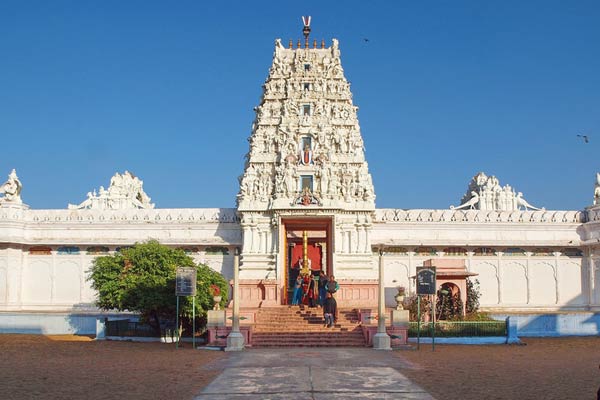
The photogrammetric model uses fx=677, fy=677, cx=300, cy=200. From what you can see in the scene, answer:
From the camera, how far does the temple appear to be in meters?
33.7

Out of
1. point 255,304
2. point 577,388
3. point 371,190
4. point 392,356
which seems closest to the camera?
point 577,388

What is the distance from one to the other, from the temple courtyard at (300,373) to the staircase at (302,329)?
4.49 feet

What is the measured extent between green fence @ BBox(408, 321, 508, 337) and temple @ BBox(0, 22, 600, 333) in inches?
326

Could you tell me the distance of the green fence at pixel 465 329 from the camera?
25.3 metres

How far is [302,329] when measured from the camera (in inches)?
970

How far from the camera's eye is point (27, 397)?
1320 cm

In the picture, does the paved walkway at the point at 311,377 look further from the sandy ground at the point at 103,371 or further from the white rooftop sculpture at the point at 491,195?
the white rooftop sculpture at the point at 491,195

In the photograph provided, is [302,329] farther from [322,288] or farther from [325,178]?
[325,178]

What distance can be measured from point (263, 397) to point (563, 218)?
2914 cm

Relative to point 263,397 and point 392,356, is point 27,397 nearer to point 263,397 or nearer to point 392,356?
point 263,397

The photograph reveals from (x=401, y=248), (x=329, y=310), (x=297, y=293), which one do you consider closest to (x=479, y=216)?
(x=401, y=248)

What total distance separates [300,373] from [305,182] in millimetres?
18053

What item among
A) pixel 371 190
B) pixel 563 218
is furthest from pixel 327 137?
pixel 563 218

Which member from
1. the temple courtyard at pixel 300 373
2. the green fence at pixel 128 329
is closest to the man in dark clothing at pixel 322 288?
the temple courtyard at pixel 300 373
